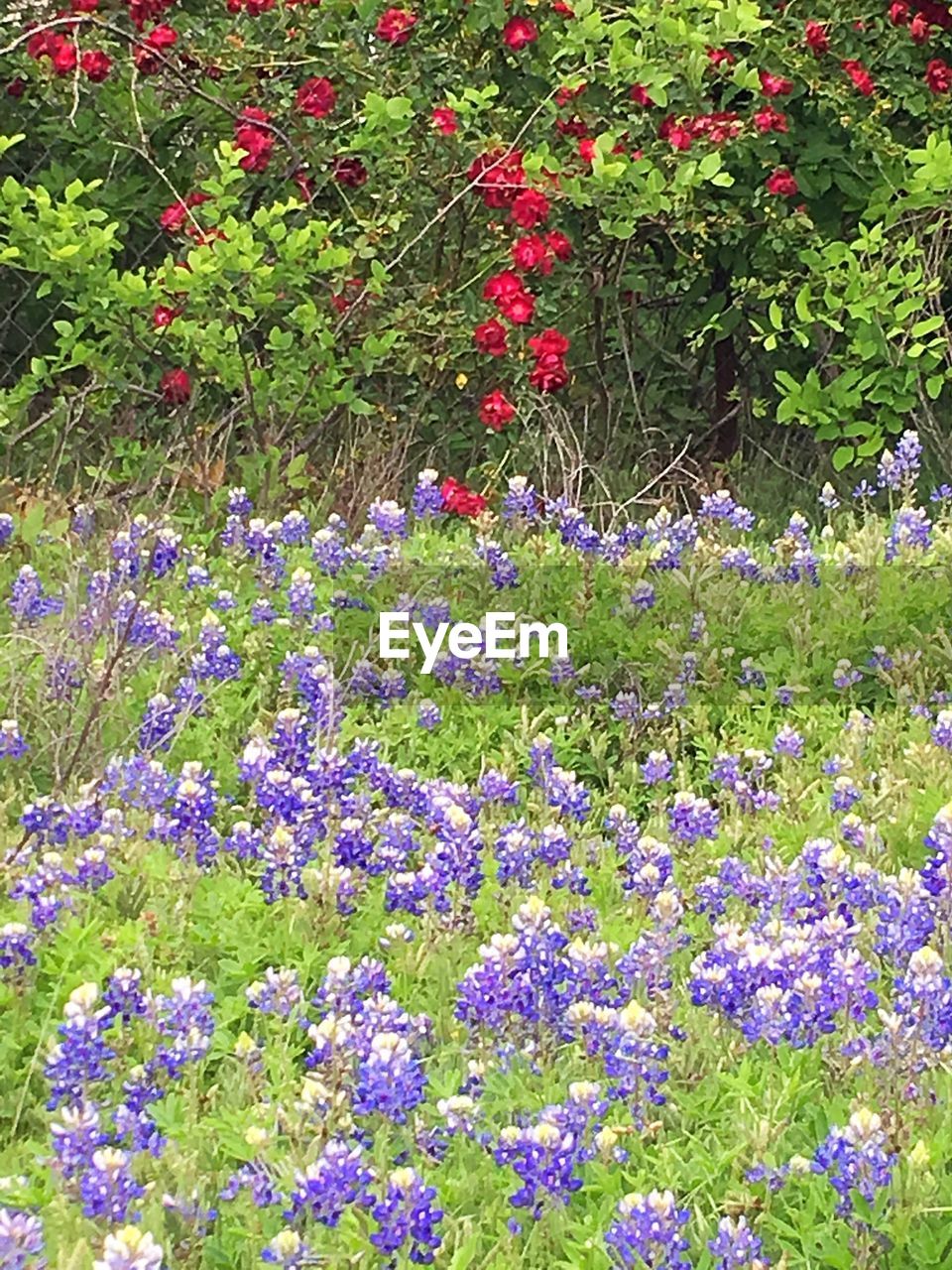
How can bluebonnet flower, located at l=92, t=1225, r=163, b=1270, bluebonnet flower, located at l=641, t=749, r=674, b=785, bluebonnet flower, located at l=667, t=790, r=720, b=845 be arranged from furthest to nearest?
bluebonnet flower, located at l=641, t=749, r=674, b=785 < bluebonnet flower, located at l=667, t=790, r=720, b=845 < bluebonnet flower, located at l=92, t=1225, r=163, b=1270

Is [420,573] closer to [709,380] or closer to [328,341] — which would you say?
[328,341]

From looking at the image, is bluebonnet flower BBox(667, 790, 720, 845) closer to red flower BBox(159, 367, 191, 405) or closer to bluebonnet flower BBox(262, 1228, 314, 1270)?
bluebonnet flower BBox(262, 1228, 314, 1270)

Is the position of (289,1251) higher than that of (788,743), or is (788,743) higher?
(289,1251)

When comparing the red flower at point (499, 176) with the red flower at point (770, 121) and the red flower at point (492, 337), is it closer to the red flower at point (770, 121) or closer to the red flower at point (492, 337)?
the red flower at point (492, 337)

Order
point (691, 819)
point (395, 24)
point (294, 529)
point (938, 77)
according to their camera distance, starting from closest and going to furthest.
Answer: point (691, 819), point (294, 529), point (395, 24), point (938, 77)

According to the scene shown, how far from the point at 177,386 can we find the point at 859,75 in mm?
2564

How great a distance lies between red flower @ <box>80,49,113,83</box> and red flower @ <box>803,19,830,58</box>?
2385 millimetres

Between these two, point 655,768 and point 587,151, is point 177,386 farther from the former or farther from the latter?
point 655,768

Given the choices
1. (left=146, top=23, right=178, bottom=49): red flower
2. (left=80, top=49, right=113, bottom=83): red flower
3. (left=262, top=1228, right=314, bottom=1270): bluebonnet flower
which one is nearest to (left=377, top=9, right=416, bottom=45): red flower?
(left=146, top=23, right=178, bottom=49): red flower

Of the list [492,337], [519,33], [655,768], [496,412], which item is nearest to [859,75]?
[519,33]

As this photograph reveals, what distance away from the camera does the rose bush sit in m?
5.67

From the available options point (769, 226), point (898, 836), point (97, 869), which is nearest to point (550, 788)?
point (898, 836)

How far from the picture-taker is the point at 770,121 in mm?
5879

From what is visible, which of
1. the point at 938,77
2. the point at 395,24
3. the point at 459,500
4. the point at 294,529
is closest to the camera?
the point at 294,529
